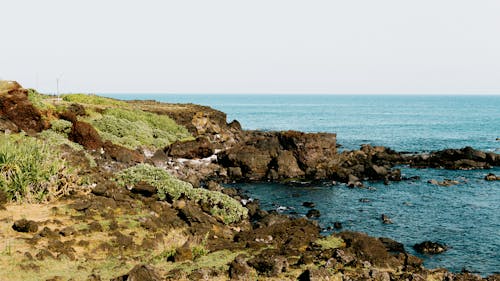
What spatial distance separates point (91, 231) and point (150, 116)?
146 feet

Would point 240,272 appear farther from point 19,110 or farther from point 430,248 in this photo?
point 19,110

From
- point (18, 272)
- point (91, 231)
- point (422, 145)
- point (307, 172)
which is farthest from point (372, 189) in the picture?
point (422, 145)

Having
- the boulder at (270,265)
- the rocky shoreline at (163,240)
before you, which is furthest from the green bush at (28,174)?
the boulder at (270,265)

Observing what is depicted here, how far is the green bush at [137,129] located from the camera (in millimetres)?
49553

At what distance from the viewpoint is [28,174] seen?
2173 cm

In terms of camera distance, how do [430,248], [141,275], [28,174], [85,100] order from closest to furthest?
[141,275] < [28,174] < [430,248] < [85,100]

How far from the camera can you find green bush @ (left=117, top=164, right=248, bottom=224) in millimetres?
25984

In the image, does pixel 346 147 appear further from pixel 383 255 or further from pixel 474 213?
pixel 383 255

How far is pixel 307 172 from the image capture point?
48781 mm

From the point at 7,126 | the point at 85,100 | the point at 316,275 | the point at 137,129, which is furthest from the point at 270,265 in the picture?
the point at 85,100

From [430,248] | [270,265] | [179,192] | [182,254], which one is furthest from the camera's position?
[179,192]

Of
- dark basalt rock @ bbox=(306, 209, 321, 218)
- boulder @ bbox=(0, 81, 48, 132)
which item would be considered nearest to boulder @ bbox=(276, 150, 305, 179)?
dark basalt rock @ bbox=(306, 209, 321, 218)

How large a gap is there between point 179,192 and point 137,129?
28.9m

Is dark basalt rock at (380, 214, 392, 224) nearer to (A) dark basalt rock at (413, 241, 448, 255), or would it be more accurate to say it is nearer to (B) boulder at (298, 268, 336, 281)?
(A) dark basalt rock at (413, 241, 448, 255)
